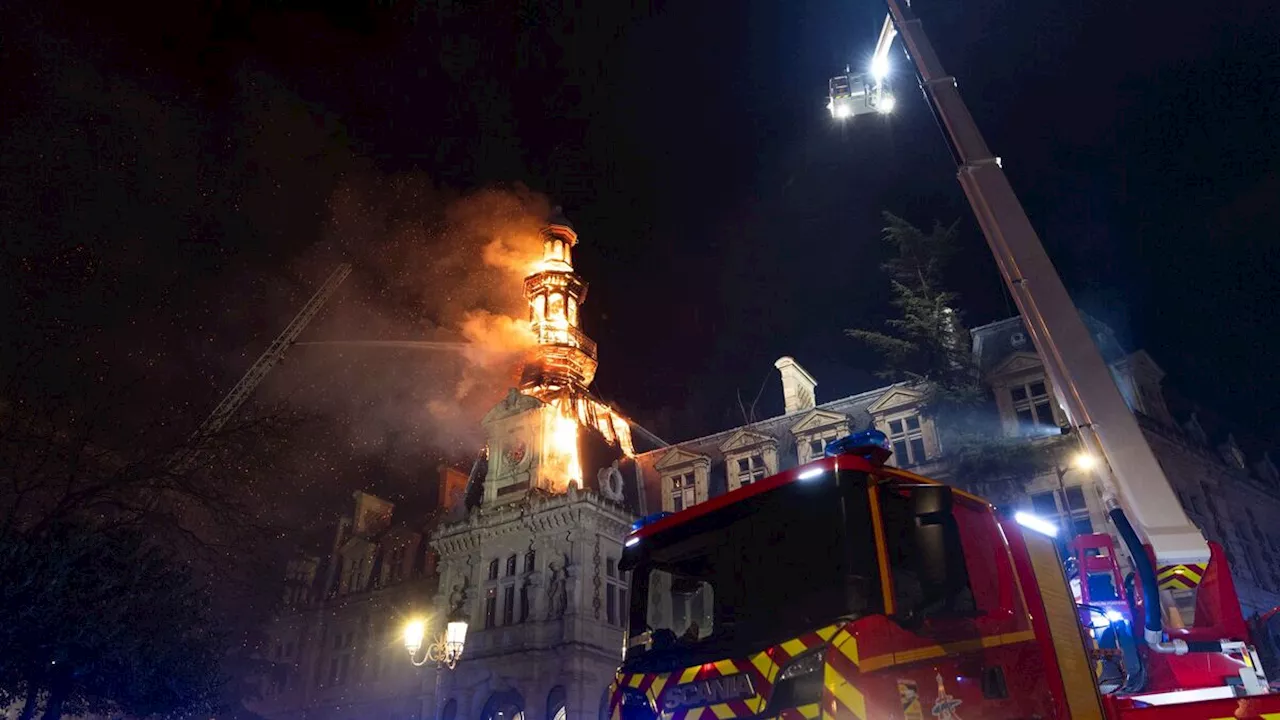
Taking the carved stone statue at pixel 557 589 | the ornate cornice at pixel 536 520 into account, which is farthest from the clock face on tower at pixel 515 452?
the carved stone statue at pixel 557 589

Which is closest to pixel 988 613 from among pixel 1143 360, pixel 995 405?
pixel 995 405

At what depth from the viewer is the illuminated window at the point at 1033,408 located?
22.0 metres

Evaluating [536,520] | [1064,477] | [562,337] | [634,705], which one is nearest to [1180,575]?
[634,705]

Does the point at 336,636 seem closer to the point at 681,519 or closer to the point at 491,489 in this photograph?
the point at 491,489

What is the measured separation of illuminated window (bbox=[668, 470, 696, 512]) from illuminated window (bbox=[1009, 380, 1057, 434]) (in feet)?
38.9

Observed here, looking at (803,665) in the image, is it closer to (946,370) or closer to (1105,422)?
(1105,422)

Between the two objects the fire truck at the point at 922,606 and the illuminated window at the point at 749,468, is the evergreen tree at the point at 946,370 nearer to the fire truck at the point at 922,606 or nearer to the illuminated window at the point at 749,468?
the illuminated window at the point at 749,468

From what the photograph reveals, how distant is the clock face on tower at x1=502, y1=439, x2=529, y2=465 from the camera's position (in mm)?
28016

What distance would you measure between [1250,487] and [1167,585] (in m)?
25.6

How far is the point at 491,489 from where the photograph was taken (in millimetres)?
28172

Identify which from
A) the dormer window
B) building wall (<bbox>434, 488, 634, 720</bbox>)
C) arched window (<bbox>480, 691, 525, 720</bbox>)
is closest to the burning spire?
building wall (<bbox>434, 488, 634, 720</bbox>)

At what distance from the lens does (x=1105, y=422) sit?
243 inches

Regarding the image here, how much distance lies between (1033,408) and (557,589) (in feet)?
56.4

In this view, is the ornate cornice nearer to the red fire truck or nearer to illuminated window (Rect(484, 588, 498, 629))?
illuminated window (Rect(484, 588, 498, 629))
